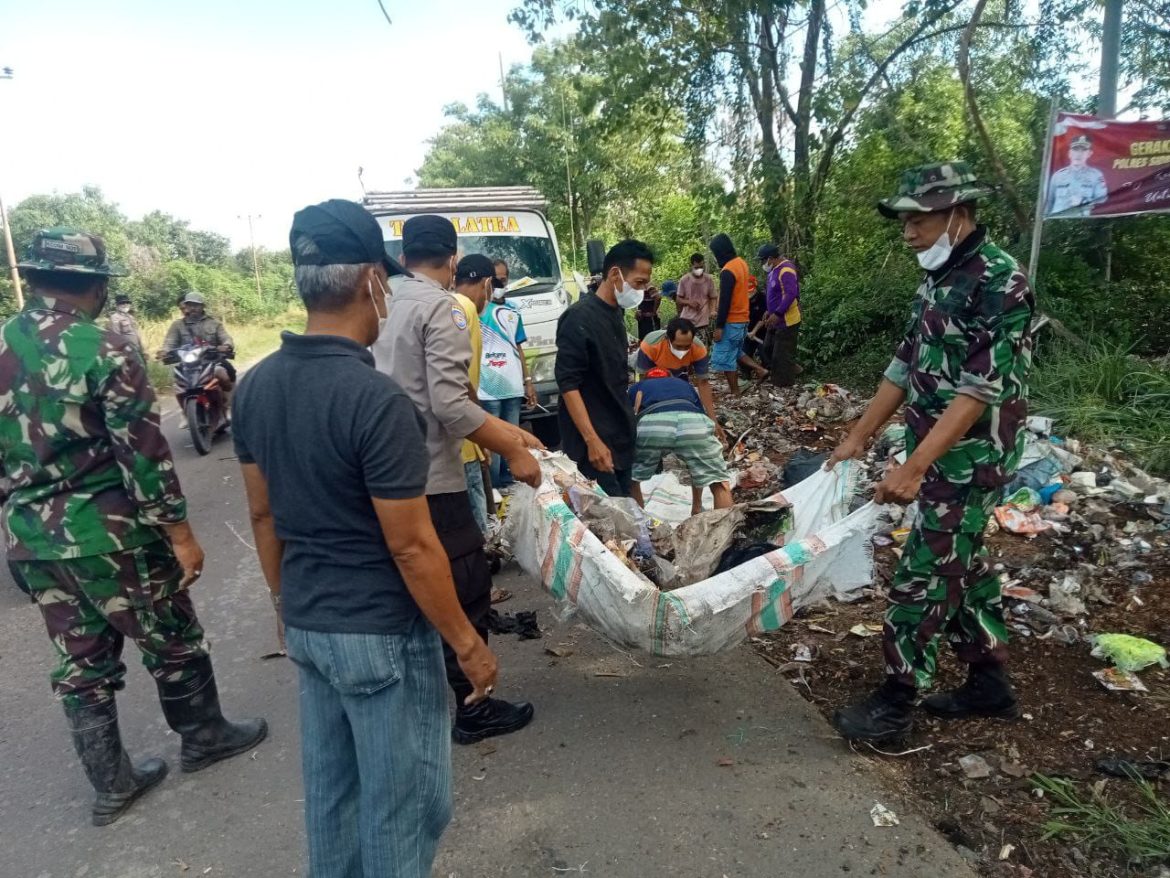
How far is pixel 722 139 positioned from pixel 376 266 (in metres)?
9.84

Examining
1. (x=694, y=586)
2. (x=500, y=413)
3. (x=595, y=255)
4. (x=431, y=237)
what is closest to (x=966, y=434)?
(x=694, y=586)

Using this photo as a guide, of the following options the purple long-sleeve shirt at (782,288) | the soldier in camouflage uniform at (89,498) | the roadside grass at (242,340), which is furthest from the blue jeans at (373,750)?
the roadside grass at (242,340)

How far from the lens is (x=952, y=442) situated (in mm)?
2230

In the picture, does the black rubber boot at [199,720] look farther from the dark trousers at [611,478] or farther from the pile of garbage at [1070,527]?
the pile of garbage at [1070,527]

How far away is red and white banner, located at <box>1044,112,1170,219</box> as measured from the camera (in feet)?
17.9

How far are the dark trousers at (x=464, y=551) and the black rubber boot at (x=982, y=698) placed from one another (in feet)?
5.59


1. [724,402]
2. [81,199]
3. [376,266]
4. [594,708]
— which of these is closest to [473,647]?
[376,266]

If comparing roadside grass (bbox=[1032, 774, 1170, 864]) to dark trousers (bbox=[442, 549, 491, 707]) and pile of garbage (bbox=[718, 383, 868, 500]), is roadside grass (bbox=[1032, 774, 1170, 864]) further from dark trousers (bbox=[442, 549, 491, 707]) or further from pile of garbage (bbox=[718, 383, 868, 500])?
pile of garbage (bbox=[718, 383, 868, 500])

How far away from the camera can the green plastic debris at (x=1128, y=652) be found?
2865mm

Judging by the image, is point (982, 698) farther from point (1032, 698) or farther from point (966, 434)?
point (966, 434)

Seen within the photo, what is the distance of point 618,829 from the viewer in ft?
7.41

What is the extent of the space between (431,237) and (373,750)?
6.50 ft

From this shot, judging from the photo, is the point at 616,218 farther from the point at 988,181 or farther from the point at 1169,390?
the point at 1169,390

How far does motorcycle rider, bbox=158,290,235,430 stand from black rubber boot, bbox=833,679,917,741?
6902 millimetres
